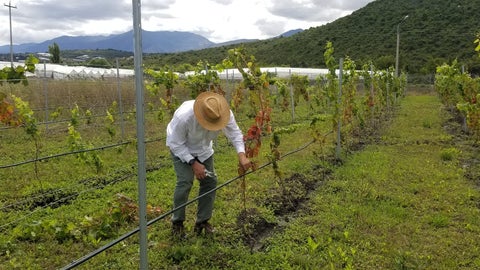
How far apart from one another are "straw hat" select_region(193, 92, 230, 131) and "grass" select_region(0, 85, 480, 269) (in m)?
1.22

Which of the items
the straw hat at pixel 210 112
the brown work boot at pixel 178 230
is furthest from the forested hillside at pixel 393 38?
the straw hat at pixel 210 112

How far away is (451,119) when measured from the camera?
51.1 ft

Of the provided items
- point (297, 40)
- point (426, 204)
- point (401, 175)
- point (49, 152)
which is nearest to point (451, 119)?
point (401, 175)

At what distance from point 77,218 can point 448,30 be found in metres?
48.3

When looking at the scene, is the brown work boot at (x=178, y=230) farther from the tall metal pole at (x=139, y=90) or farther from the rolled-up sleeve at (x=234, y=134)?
the tall metal pole at (x=139, y=90)

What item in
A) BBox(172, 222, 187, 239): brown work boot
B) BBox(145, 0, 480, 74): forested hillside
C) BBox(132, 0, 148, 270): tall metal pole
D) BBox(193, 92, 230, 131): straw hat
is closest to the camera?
BBox(132, 0, 148, 270): tall metal pole

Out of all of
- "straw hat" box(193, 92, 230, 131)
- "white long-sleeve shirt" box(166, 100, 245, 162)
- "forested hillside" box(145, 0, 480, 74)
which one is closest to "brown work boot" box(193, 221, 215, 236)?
"white long-sleeve shirt" box(166, 100, 245, 162)

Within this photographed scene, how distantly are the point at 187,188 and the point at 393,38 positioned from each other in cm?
4832

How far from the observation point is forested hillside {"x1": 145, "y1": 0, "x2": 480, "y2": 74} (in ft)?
136

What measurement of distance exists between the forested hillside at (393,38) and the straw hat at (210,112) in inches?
1310

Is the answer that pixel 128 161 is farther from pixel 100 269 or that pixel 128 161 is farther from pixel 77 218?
pixel 100 269

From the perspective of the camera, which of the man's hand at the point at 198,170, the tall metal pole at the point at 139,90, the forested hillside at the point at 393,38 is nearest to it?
the tall metal pole at the point at 139,90

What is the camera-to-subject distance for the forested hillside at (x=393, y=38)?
136 feet

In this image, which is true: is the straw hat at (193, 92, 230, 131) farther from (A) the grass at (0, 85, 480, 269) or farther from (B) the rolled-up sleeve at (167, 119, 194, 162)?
(A) the grass at (0, 85, 480, 269)
